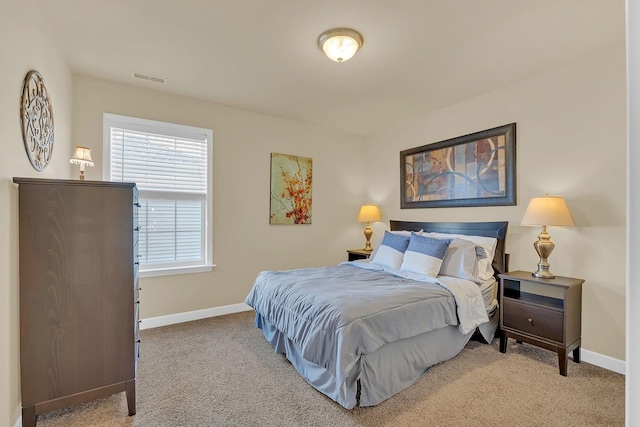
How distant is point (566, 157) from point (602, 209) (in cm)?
54

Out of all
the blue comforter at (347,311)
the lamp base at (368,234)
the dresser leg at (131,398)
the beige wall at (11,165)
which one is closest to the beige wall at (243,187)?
the lamp base at (368,234)

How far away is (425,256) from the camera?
9.82ft

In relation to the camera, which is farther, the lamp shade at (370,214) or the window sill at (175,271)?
the lamp shade at (370,214)

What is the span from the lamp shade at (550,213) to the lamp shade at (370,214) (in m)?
2.11

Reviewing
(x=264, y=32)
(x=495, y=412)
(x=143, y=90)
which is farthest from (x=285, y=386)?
(x=143, y=90)

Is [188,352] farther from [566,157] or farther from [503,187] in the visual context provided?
[566,157]

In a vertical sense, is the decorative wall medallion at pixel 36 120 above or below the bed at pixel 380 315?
above

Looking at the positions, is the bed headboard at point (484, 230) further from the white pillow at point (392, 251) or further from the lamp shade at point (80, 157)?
the lamp shade at point (80, 157)

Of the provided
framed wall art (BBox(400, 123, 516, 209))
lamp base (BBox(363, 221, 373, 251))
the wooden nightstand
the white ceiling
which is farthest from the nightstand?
the white ceiling

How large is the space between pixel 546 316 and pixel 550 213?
2.76 feet

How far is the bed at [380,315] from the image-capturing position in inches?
75.9

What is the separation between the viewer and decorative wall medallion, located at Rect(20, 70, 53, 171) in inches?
70.5

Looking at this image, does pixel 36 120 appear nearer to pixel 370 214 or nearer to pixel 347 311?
pixel 347 311

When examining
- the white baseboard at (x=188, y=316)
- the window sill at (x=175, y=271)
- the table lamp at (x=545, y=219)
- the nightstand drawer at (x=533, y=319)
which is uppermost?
the table lamp at (x=545, y=219)
